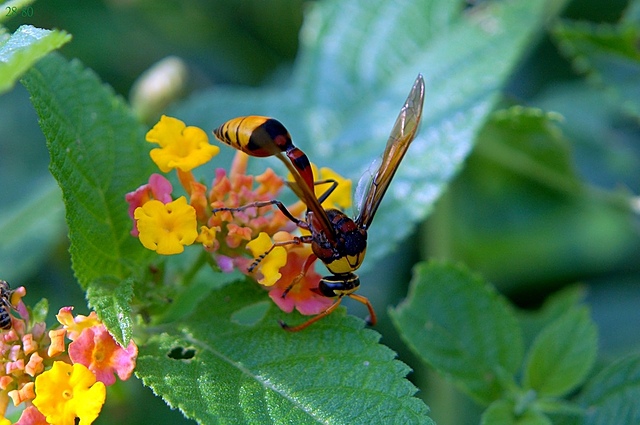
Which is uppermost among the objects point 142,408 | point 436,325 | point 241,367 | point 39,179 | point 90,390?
point 90,390

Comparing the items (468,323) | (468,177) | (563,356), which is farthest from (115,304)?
(468,177)

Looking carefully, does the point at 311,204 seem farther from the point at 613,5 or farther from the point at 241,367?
the point at 613,5

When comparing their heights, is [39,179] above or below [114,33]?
below

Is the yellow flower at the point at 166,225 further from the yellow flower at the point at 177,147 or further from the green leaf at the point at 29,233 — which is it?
the green leaf at the point at 29,233

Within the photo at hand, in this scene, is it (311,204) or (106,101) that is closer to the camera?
(311,204)

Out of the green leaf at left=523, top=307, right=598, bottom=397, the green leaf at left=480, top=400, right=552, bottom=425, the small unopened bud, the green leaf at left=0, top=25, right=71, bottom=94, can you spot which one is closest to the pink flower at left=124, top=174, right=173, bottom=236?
the green leaf at left=0, top=25, right=71, bottom=94

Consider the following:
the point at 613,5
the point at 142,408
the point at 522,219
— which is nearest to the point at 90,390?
the point at 142,408

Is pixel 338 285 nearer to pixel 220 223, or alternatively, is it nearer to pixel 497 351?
pixel 220 223
